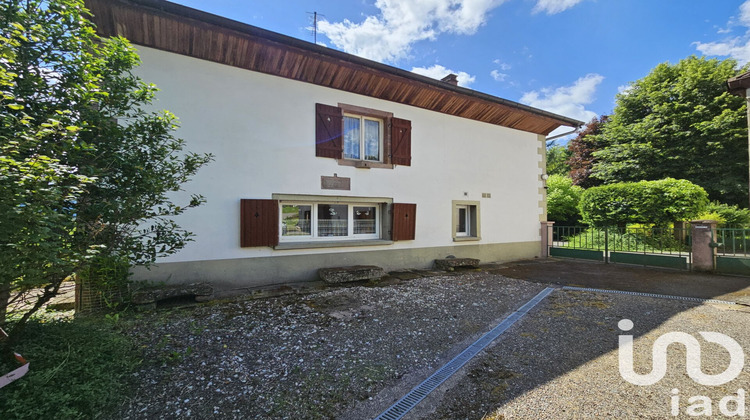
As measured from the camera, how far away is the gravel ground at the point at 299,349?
7.60 ft

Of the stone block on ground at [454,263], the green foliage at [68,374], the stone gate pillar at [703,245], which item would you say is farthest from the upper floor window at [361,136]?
the stone gate pillar at [703,245]

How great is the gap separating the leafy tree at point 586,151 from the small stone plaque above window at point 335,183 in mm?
18641

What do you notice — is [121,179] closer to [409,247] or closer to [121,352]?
[121,352]

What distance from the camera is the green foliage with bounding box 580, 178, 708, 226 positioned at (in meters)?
10.4

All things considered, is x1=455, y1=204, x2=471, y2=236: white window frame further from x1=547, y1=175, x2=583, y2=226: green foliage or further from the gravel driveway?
x1=547, y1=175, x2=583, y2=226: green foliage

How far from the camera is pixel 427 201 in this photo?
26.6ft

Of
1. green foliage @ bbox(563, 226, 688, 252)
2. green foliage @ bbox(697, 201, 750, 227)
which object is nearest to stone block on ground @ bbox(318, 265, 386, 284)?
green foliage @ bbox(563, 226, 688, 252)

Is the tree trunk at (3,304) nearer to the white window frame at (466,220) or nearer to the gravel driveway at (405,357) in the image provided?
the gravel driveway at (405,357)

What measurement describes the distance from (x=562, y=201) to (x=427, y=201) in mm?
12880

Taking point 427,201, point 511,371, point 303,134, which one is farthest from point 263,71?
point 511,371

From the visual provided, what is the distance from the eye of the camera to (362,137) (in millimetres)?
7387

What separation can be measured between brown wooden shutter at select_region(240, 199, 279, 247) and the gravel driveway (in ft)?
4.37

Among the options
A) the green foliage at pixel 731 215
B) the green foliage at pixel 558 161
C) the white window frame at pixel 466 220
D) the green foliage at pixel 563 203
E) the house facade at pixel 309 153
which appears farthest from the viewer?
the green foliage at pixel 558 161

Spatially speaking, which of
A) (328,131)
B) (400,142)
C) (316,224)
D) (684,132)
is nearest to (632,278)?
(400,142)
